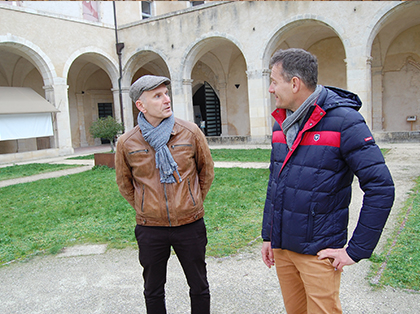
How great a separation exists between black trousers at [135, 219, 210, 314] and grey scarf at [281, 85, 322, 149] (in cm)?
80

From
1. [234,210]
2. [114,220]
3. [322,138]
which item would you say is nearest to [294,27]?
[234,210]

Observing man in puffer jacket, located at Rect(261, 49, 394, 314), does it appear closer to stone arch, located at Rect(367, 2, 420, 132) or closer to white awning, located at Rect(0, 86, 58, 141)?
white awning, located at Rect(0, 86, 58, 141)

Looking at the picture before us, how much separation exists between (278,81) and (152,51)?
16.4 m

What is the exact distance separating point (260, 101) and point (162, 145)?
43.9ft

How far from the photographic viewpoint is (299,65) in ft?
5.42

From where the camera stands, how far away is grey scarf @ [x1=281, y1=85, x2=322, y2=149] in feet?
5.42

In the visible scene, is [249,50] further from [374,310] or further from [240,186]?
[374,310]

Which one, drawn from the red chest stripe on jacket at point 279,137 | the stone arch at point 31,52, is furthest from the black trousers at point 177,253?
the stone arch at point 31,52

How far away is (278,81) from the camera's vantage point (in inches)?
67.0

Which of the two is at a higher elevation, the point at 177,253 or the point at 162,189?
the point at 162,189

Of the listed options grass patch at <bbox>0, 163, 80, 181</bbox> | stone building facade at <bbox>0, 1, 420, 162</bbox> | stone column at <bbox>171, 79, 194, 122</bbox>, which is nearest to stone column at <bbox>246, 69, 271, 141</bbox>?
Answer: stone building facade at <bbox>0, 1, 420, 162</bbox>

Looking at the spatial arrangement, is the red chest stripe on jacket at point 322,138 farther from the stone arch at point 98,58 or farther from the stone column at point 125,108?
the stone column at point 125,108

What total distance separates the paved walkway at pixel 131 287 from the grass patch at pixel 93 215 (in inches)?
13.4

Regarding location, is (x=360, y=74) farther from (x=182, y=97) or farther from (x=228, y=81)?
(x=228, y=81)
